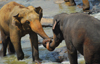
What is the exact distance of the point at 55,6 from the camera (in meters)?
14.6

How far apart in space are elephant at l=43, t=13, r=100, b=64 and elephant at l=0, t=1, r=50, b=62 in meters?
0.73

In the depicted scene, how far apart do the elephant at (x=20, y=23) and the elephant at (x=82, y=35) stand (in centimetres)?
73

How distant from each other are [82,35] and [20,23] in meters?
2.05

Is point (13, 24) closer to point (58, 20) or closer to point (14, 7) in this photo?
point (14, 7)

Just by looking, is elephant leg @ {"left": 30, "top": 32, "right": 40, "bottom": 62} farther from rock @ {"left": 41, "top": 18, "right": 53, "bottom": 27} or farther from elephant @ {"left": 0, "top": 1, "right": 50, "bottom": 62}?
rock @ {"left": 41, "top": 18, "right": 53, "bottom": 27}

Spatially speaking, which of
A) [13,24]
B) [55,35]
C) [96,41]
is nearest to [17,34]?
[13,24]

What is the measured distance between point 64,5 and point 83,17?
10.5 m

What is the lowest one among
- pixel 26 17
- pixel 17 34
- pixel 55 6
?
pixel 55 6

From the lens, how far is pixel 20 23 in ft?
18.5

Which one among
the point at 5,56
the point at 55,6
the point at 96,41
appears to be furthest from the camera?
the point at 55,6

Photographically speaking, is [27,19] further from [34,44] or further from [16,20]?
[34,44]

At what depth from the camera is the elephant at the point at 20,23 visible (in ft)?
17.7

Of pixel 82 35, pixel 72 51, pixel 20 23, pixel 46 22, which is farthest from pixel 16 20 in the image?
pixel 46 22

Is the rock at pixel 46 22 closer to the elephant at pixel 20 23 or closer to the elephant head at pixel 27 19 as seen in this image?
the elephant at pixel 20 23
